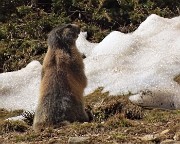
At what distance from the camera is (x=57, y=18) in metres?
16.6

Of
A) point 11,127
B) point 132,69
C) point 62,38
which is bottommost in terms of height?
point 11,127

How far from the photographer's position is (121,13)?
1658 cm

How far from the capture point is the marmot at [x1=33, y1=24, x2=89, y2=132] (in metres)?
9.21

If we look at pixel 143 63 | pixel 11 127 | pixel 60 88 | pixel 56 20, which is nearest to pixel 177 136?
pixel 60 88

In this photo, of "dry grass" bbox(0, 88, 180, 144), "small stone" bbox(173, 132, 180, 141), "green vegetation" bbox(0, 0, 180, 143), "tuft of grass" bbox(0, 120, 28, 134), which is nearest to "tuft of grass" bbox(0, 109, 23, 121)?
"green vegetation" bbox(0, 0, 180, 143)

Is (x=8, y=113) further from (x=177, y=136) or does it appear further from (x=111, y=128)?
(x=177, y=136)

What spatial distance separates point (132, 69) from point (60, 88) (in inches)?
162

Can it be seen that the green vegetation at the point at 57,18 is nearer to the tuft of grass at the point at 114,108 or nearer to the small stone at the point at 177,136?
the tuft of grass at the point at 114,108

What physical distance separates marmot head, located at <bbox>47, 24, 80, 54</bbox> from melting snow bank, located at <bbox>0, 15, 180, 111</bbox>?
2.15 meters

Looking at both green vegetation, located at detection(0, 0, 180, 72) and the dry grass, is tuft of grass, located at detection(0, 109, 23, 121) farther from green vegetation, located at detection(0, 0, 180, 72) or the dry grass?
green vegetation, located at detection(0, 0, 180, 72)

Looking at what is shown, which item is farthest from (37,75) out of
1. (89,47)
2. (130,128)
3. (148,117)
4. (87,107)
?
(130,128)

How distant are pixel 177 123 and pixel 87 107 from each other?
3182 mm

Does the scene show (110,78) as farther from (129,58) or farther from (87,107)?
(87,107)

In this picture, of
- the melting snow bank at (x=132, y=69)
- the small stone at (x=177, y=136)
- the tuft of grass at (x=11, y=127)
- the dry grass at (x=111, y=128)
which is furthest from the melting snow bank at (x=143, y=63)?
the small stone at (x=177, y=136)
